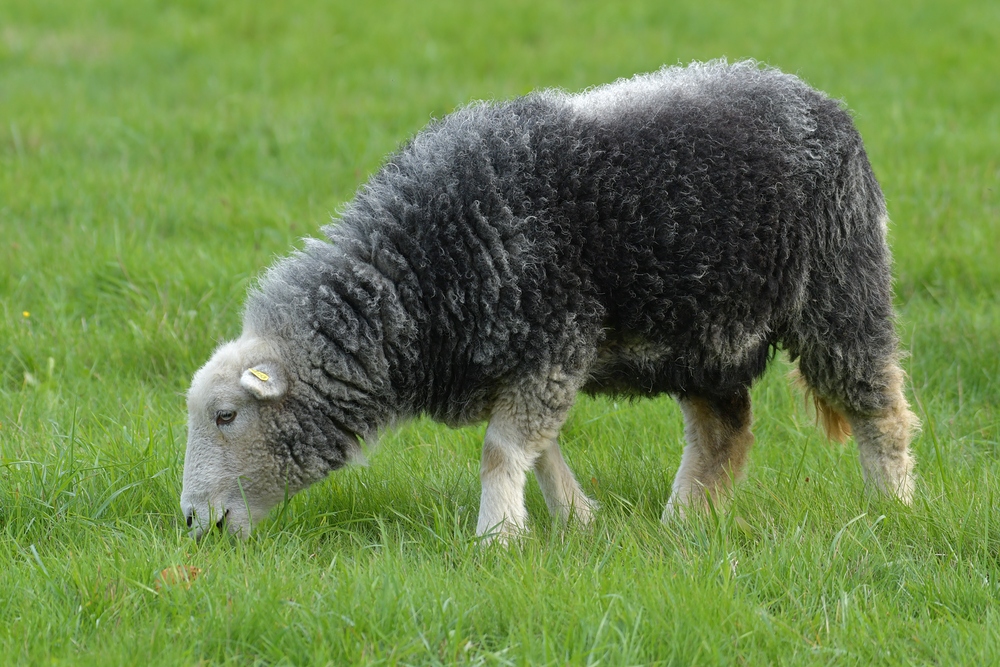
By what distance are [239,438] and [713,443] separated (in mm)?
1797

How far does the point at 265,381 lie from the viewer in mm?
3973

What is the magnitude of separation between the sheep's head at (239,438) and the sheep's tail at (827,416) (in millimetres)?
1814

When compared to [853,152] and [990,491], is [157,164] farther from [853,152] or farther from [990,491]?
[990,491]

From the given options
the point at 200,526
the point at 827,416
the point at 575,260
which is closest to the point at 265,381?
the point at 200,526

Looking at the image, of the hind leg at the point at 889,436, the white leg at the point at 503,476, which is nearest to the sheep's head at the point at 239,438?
the white leg at the point at 503,476

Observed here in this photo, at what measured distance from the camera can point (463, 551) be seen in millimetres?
3844

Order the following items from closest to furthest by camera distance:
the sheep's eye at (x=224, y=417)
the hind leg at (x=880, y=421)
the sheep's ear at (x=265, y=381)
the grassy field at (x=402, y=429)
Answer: the grassy field at (x=402, y=429) → the sheep's ear at (x=265, y=381) → the sheep's eye at (x=224, y=417) → the hind leg at (x=880, y=421)

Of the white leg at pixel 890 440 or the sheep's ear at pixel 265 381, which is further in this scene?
the white leg at pixel 890 440

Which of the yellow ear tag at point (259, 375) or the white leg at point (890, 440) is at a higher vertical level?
the yellow ear tag at point (259, 375)

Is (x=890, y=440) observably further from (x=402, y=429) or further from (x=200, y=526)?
(x=200, y=526)

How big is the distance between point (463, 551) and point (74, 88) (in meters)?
7.30

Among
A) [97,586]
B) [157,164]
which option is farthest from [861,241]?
[157,164]

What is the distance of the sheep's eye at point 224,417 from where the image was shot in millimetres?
4043

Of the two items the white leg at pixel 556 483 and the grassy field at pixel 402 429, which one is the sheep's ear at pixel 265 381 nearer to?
the grassy field at pixel 402 429
